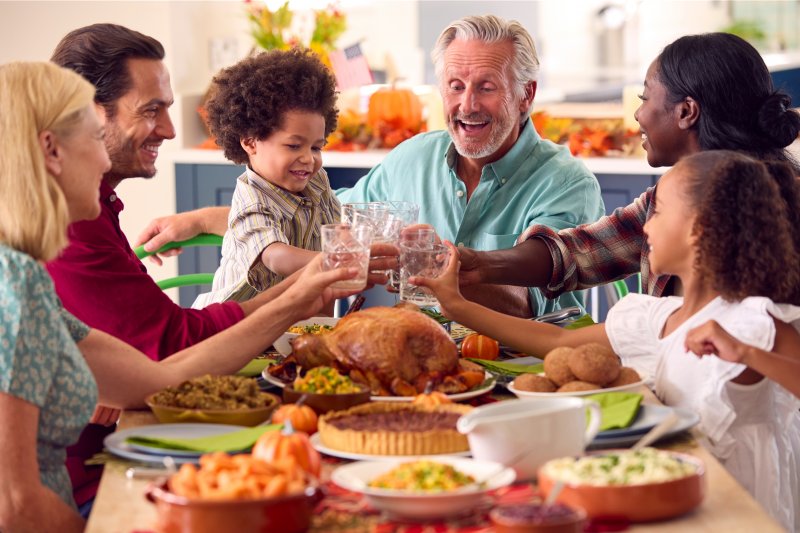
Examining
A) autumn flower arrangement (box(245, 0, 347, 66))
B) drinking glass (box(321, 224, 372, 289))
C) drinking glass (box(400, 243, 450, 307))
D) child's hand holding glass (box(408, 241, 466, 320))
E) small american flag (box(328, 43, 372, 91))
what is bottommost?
child's hand holding glass (box(408, 241, 466, 320))

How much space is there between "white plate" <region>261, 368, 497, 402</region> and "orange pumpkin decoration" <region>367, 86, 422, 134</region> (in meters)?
3.49

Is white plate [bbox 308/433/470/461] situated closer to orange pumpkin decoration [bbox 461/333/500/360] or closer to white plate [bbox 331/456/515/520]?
white plate [bbox 331/456/515/520]

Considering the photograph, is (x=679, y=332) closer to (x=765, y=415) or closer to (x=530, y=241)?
(x=765, y=415)

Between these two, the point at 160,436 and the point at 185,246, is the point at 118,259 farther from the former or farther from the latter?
the point at 185,246

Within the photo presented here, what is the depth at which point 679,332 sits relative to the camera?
198 centimetres

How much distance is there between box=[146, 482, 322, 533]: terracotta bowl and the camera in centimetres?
117

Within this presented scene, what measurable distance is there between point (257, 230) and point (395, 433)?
1456 mm

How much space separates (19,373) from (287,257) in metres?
1.23

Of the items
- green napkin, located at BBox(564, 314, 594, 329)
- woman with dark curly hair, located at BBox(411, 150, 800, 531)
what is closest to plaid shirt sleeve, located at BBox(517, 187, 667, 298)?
green napkin, located at BBox(564, 314, 594, 329)

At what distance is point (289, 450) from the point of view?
53.7 inches

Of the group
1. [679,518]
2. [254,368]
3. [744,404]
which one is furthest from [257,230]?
[679,518]

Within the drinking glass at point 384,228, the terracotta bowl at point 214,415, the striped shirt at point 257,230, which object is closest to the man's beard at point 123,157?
the striped shirt at point 257,230

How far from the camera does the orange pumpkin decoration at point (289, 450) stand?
1.36 m

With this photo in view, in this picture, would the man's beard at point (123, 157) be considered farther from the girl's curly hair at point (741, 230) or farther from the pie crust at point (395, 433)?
the girl's curly hair at point (741, 230)
